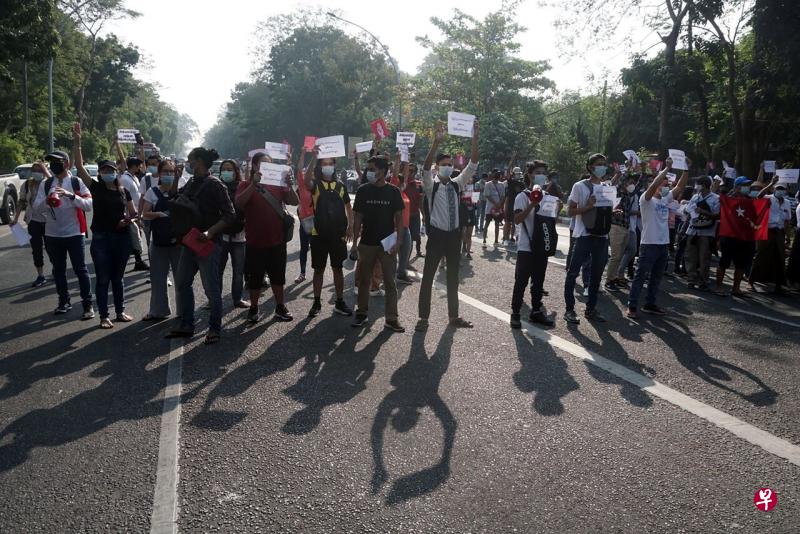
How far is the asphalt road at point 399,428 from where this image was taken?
3223 mm

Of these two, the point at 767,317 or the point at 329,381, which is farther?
the point at 767,317

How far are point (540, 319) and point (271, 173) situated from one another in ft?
11.5

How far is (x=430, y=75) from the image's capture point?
41.0 meters

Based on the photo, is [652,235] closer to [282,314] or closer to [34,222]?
[282,314]

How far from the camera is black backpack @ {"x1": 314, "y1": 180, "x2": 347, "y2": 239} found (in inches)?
286

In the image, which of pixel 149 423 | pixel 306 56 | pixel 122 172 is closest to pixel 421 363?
pixel 149 423

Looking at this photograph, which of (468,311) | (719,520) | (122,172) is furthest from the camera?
(122,172)

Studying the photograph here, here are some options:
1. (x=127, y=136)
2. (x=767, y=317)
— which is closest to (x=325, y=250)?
(x=127, y=136)

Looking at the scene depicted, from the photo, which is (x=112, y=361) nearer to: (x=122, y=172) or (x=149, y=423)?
(x=149, y=423)

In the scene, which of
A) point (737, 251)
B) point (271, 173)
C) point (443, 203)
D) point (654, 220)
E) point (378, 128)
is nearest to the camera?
point (271, 173)

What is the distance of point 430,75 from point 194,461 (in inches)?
1569

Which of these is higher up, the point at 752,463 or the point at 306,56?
the point at 306,56

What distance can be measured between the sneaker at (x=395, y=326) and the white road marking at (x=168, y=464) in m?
2.34

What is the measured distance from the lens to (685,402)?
477 cm
